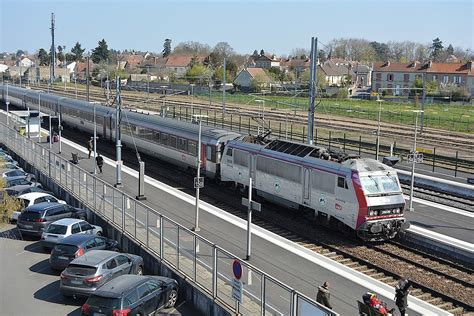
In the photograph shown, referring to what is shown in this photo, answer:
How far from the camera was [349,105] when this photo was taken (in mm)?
86500

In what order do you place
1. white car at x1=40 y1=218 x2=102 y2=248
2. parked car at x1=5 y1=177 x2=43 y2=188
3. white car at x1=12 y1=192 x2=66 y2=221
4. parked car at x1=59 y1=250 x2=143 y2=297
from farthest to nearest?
parked car at x1=5 y1=177 x2=43 y2=188 < white car at x1=12 y1=192 x2=66 y2=221 < white car at x1=40 y1=218 x2=102 y2=248 < parked car at x1=59 y1=250 x2=143 y2=297

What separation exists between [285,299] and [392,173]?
434 inches

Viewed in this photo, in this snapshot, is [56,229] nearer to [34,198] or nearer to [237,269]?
[34,198]

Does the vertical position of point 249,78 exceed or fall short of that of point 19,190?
it exceeds it

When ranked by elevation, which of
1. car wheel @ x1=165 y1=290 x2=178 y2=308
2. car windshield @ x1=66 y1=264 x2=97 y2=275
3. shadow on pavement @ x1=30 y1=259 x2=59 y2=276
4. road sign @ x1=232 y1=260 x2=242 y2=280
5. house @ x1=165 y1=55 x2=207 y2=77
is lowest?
shadow on pavement @ x1=30 y1=259 x2=59 y2=276

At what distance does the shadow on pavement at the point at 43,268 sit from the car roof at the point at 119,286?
15.3 ft

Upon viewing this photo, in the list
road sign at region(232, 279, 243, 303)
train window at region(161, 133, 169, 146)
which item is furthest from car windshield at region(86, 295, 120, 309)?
train window at region(161, 133, 169, 146)

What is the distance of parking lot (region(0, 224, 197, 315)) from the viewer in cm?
1548

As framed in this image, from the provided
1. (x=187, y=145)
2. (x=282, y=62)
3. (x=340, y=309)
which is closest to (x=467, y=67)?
(x=282, y=62)

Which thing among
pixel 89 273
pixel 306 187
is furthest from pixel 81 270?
pixel 306 187

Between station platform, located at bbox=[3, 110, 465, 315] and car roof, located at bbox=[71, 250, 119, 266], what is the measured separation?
4.05 m

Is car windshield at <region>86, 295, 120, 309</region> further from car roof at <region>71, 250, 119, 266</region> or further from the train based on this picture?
the train

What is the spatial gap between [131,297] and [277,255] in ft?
22.0

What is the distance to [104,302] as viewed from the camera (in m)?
13.7
